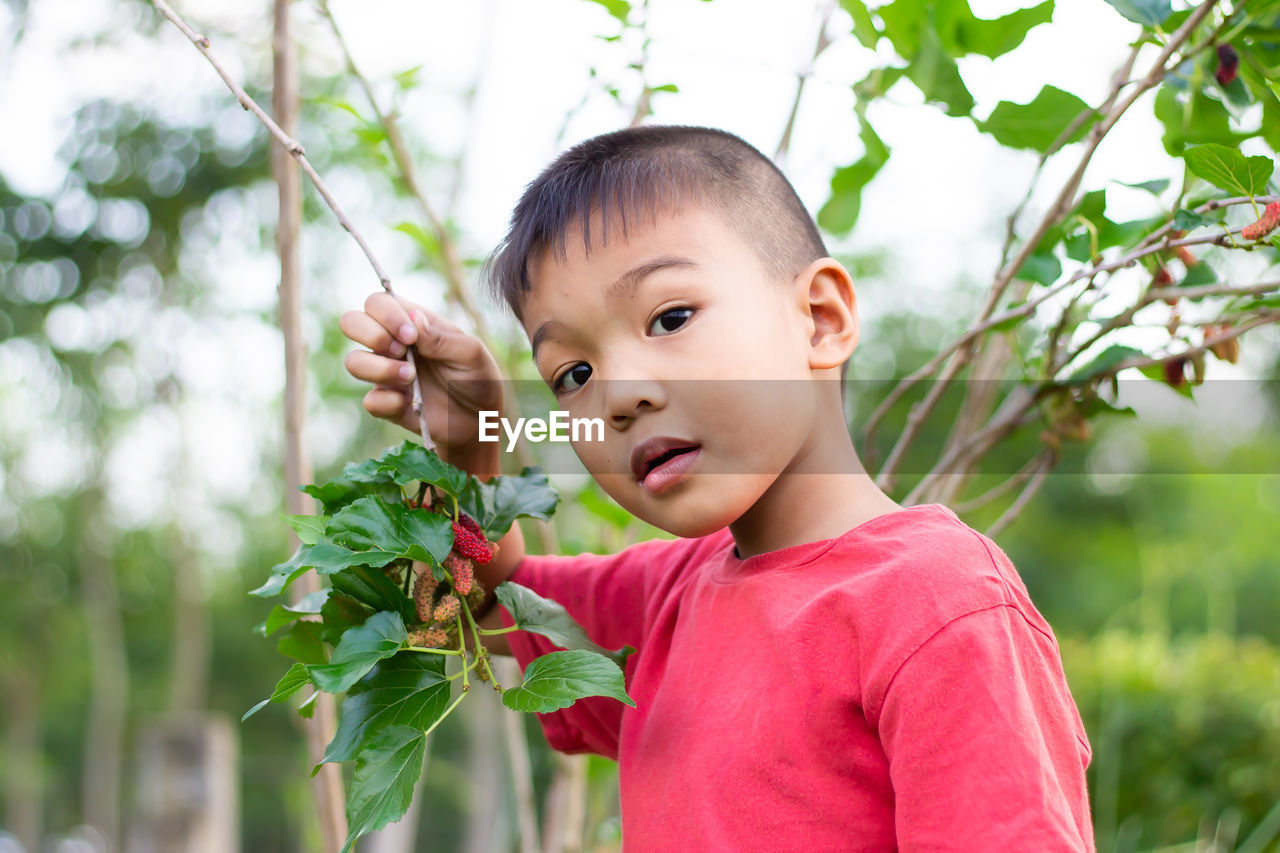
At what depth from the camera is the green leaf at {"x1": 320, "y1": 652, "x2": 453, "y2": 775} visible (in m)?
0.69

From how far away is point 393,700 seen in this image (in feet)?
2.34

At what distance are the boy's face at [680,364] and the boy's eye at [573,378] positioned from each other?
2 cm

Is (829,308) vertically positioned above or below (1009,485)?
above

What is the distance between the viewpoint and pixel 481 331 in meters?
1.50

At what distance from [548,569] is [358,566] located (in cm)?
41

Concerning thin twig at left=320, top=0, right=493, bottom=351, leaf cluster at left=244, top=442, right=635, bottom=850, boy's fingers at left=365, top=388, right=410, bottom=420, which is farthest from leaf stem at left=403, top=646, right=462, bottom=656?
thin twig at left=320, top=0, right=493, bottom=351

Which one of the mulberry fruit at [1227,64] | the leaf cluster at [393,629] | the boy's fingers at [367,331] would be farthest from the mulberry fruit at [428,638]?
the mulberry fruit at [1227,64]

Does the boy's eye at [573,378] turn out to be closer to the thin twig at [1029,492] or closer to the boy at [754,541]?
the boy at [754,541]

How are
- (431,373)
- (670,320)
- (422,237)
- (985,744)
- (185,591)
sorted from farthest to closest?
(185,591), (422,237), (431,373), (670,320), (985,744)

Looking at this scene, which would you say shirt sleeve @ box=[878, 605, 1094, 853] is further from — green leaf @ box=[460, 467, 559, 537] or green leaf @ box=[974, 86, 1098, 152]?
green leaf @ box=[974, 86, 1098, 152]

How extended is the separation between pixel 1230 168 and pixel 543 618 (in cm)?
71

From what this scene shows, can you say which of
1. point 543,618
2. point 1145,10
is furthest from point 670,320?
point 1145,10

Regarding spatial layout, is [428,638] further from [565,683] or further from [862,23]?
[862,23]

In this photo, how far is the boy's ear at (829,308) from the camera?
88cm
